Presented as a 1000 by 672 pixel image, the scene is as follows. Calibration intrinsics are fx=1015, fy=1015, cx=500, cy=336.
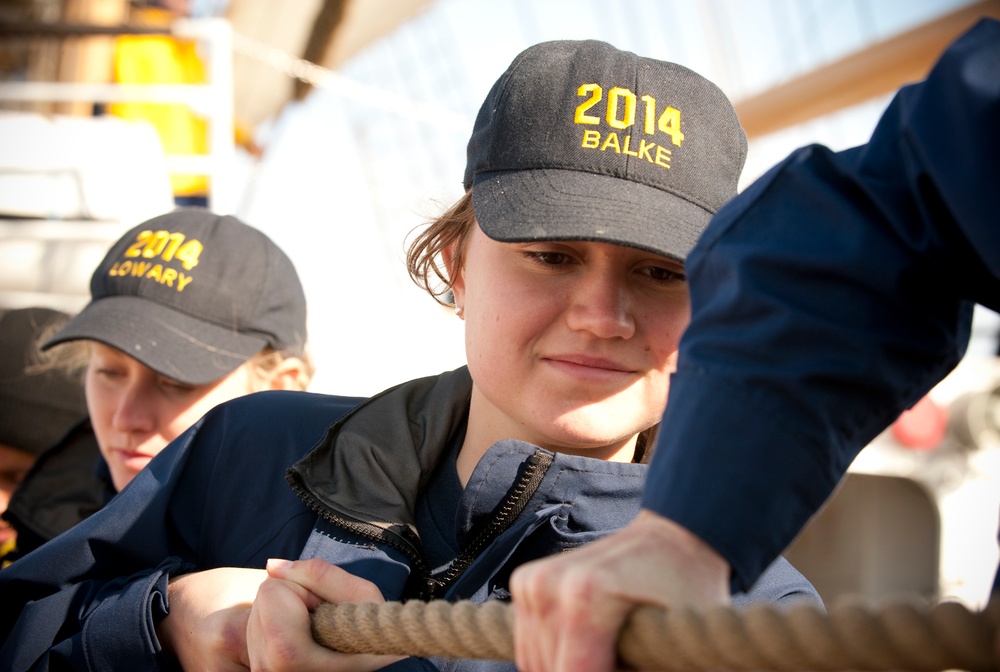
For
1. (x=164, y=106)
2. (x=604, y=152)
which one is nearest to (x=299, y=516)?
(x=604, y=152)

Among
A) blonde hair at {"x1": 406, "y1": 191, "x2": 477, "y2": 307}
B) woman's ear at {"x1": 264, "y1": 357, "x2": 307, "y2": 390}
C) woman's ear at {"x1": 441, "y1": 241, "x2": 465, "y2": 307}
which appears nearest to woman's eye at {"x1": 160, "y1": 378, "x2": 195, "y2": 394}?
woman's ear at {"x1": 264, "y1": 357, "x2": 307, "y2": 390}

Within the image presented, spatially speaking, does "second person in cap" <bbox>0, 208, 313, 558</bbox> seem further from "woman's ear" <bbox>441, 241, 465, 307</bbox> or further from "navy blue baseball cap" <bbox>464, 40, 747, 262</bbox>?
"navy blue baseball cap" <bbox>464, 40, 747, 262</bbox>

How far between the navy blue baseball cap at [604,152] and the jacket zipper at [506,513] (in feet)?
0.64

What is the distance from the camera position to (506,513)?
0.87 m

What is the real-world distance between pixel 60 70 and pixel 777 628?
4696 millimetres

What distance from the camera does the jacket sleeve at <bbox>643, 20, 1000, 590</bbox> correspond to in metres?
0.51

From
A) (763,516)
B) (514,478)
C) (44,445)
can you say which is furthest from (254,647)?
(44,445)

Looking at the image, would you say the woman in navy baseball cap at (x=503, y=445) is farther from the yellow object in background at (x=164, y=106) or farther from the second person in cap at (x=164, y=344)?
the yellow object in background at (x=164, y=106)

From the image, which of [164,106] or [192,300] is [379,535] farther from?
[164,106]

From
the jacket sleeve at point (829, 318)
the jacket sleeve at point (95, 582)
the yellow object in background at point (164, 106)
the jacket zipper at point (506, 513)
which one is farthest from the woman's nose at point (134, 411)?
the yellow object in background at point (164, 106)

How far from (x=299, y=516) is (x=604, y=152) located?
1.42 ft

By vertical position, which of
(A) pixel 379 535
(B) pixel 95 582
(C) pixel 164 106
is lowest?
(B) pixel 95 582

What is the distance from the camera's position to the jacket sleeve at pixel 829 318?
51 centimetres

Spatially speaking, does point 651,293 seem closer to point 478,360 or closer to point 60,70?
point 478,360
